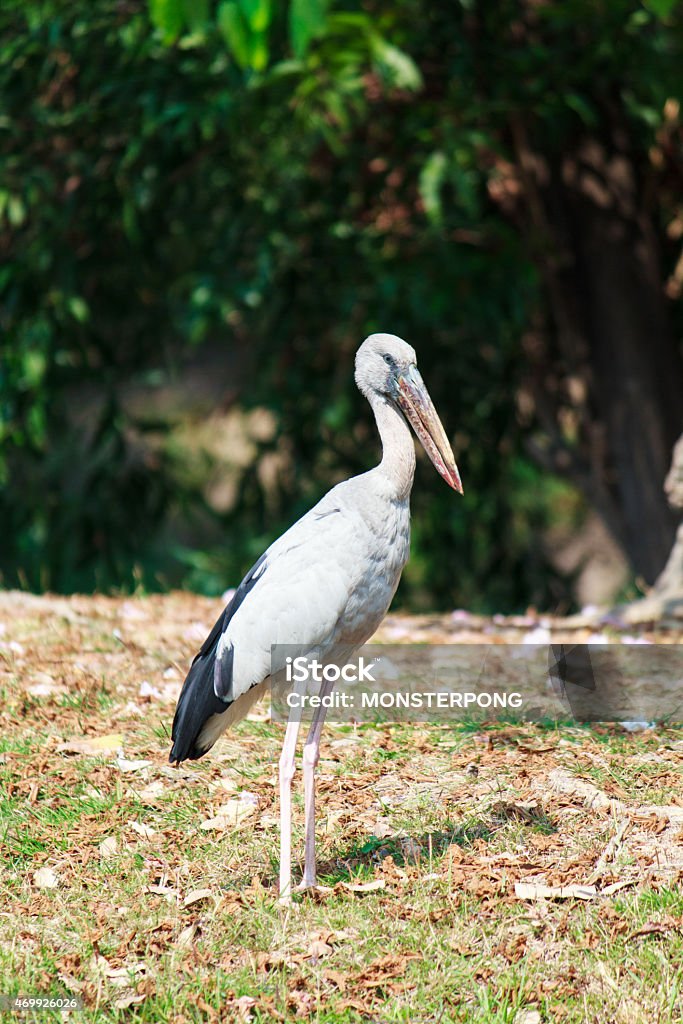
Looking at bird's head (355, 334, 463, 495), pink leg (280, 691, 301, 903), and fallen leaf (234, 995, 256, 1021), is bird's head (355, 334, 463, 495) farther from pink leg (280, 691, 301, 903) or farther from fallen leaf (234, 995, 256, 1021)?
fallen leaf (234, 995, 256, 1021)

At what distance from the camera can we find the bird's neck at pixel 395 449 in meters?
3.71

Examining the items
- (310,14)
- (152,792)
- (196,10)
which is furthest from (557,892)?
(196,10)

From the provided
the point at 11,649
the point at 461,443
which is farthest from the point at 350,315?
the point at 11,649

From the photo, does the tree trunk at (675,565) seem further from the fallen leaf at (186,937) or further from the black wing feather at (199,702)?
the fallen leaf at (186,937)

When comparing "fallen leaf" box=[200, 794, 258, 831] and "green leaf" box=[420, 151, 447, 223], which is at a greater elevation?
"green leaf" box=[420, 151, 447, 223]

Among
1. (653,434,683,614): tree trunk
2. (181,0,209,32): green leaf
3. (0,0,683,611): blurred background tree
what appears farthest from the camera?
(0,0,683,611): blurred background tree

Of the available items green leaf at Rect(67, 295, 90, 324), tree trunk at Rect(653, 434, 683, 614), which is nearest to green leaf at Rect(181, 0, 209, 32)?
tree trunk at Rect(653, 434, 683, 614)

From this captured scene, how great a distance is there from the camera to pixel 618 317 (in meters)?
8.42

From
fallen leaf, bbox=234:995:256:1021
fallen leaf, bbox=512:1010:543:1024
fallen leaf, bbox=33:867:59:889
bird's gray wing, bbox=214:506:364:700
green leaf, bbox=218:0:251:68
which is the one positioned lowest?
fallen leaf, bbox=33:867:59:889

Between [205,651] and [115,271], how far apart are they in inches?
230

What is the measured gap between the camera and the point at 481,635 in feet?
20.2

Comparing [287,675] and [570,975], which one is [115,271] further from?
[570,975]

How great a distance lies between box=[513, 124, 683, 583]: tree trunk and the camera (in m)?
8.34

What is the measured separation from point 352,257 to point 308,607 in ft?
16.2
